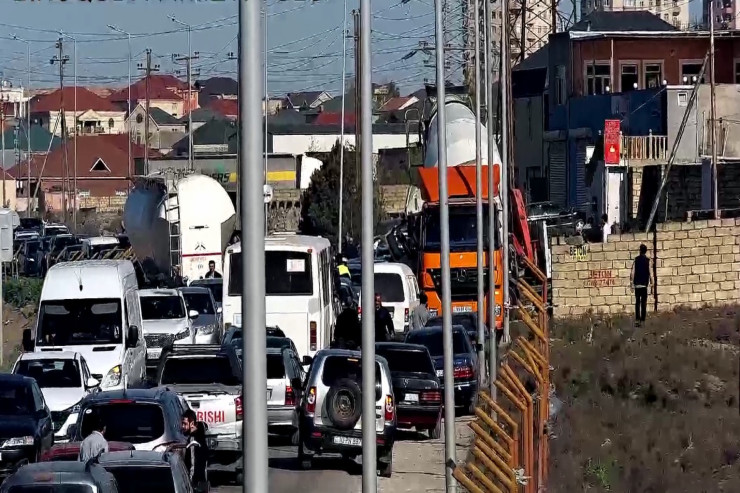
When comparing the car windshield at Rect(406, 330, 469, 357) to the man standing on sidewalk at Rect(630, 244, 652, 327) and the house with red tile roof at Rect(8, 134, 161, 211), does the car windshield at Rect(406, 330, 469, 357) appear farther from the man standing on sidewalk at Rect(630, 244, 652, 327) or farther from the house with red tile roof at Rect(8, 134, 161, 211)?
the house with red tile roof at Rect(8, 134, 161, 211)

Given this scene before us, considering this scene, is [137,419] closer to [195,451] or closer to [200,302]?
[195,451]

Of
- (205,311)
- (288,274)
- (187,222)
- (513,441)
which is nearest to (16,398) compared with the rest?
(513,441)

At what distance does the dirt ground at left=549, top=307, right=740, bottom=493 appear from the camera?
20.7 meters

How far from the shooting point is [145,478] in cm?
1316

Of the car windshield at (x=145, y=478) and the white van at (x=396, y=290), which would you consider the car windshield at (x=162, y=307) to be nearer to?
the white van at (x=396, y=290)

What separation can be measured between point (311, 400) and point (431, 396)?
3775mm

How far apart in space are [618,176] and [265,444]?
186 feet

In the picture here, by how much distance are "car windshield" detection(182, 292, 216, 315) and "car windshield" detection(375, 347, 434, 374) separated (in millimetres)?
12984

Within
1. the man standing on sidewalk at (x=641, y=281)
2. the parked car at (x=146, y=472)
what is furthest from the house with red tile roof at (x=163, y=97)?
the parked car at (x=146, y=472)

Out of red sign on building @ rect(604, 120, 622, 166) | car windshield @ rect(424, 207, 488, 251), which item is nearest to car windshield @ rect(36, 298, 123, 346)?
car windshield @ rect(424, 207, 488, 251)

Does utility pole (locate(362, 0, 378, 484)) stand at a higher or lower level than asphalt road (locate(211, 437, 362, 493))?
higher

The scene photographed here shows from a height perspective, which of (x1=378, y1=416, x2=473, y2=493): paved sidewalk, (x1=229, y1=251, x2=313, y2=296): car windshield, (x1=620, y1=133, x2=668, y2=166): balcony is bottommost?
(x1=378, y1=416, x2=473, y2=493): paved sidewalk

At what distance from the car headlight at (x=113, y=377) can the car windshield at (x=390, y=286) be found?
12.2 meters

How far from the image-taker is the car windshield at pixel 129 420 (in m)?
16.8
